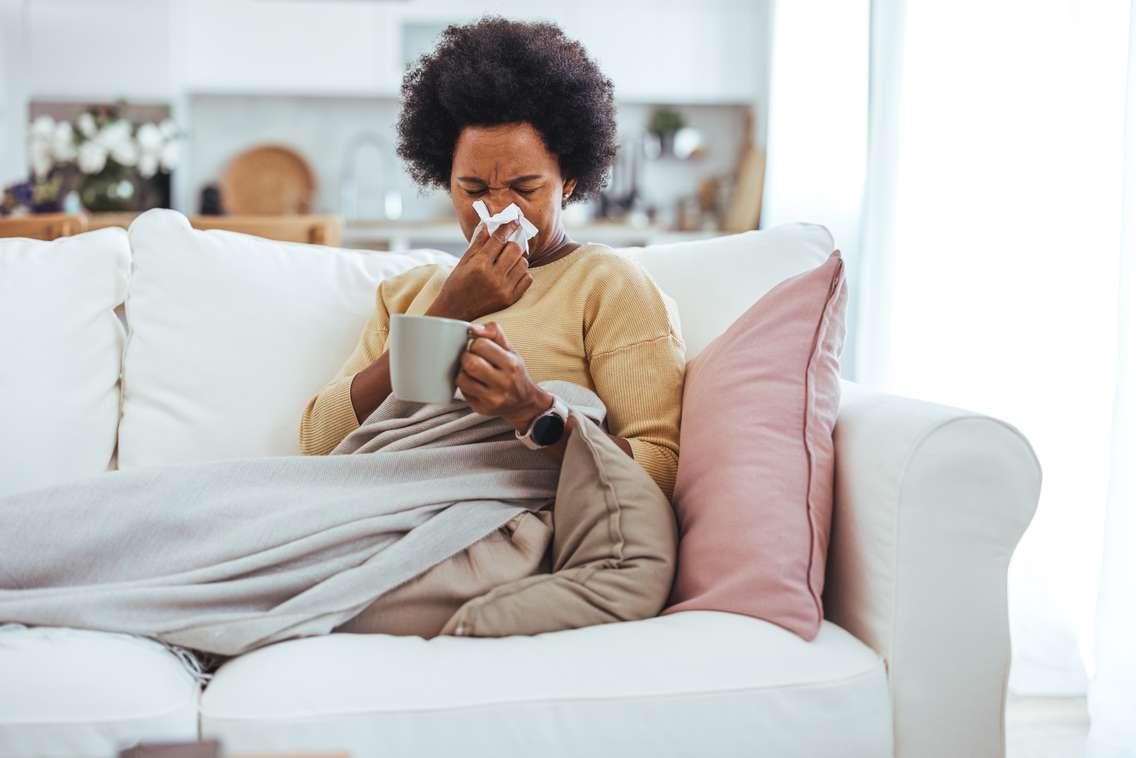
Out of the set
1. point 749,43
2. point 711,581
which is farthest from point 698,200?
point 711,581

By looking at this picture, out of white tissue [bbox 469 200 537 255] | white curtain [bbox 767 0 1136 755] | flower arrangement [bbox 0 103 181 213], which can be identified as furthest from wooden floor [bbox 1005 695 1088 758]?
flower arrangement [bbox 0 103 181 213]

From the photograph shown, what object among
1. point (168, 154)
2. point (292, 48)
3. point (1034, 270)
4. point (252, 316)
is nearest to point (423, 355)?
point (252, 316)

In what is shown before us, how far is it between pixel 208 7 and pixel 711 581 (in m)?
4.45

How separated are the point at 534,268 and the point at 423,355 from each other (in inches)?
20.4

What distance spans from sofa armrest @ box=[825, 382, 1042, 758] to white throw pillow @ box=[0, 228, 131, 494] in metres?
1.23

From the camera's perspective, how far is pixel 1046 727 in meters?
2.02

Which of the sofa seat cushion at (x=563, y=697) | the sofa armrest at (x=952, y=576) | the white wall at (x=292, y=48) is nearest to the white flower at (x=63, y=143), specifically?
the white wall at (x=292, y=48)

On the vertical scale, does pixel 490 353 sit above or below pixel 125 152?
below

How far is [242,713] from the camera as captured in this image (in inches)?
43.4

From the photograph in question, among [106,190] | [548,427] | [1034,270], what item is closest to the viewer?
[548,427]

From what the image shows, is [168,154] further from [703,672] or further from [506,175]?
[703,672]

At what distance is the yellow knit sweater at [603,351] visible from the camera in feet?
4.98

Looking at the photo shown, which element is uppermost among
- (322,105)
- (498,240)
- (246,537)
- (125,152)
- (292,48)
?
(292,48)

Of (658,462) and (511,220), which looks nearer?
(658,462)
